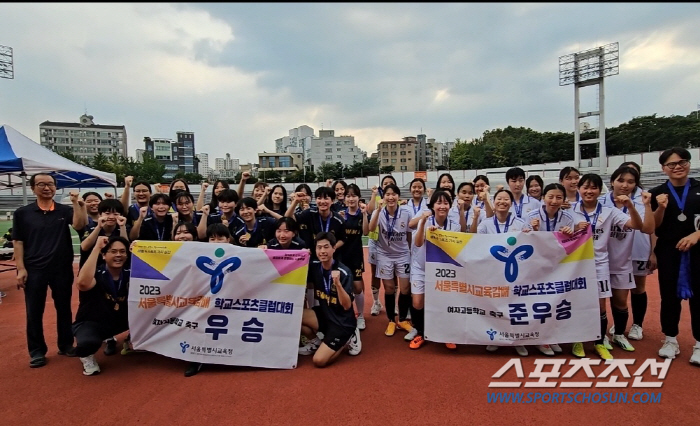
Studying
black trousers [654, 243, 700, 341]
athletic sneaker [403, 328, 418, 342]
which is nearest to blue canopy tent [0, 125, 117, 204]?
athletic sneaker [403, 328, 418, 342]

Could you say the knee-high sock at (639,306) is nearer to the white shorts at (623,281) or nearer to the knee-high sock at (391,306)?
the white shorts at (623,281)

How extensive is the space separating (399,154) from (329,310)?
8611 centimetres

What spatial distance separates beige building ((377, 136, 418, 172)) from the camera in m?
87.2

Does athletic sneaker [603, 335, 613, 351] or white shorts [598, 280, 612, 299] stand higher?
white shorts [598, 280, 612, 299]

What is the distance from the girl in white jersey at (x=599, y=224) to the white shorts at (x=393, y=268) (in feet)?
6.53

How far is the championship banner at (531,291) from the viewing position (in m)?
3.88

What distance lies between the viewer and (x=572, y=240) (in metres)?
3.90

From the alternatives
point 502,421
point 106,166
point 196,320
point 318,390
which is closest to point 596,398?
point 502,421

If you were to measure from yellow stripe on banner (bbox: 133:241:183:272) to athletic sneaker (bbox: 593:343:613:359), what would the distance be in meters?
4.62

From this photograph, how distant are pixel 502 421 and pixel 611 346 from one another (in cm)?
209

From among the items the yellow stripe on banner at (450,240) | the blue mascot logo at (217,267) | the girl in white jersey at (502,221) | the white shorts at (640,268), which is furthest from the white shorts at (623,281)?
the blue mascot logo at (217,267)

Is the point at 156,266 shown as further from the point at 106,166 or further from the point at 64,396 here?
the point at 106,166

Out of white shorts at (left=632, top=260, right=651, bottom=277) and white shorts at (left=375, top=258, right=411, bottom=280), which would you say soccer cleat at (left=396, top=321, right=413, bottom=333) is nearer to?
white shorts at (left=375, top=258, right=411, bottom=280)

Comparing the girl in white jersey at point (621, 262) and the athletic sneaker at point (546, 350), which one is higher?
the girl in white jersey at point (621, 262)
